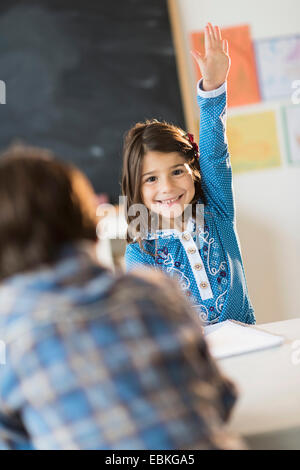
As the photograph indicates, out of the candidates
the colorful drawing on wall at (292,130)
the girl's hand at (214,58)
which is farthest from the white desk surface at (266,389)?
the colorful drawing on wall at (292,130)

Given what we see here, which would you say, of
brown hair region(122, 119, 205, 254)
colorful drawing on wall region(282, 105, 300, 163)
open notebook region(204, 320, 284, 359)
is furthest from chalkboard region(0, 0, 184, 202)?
open notebook region(204, 320, 284, 359)

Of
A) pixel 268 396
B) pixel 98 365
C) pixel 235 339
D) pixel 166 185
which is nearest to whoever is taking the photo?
pixel 98 365

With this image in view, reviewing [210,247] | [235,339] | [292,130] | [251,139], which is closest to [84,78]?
[251,139]

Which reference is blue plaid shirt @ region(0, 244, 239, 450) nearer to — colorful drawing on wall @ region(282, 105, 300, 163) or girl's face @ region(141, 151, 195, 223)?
girl's face @ region(141, 151, 195, 223)

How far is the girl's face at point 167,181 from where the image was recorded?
158cm

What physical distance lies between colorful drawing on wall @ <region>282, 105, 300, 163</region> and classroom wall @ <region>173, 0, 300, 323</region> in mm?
39

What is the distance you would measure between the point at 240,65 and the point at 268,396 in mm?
2419

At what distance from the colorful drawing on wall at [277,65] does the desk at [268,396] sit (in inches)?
83.6

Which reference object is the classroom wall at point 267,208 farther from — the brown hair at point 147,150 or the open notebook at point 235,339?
the open notebook at point 235,339

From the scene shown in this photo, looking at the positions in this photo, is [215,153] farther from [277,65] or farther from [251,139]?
[277,65]

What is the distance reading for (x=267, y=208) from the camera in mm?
3090

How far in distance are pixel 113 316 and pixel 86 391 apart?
91 millimetres

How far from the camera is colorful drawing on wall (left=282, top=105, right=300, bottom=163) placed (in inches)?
121
